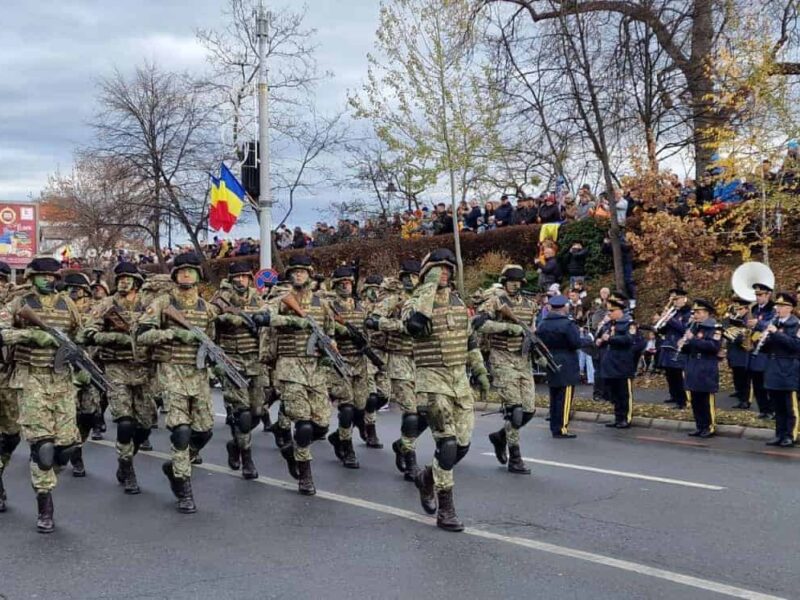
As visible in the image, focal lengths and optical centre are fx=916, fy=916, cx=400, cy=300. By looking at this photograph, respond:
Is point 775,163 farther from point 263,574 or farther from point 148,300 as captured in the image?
point 263,574

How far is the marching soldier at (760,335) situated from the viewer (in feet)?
40.5

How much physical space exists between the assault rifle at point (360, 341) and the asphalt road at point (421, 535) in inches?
43.2

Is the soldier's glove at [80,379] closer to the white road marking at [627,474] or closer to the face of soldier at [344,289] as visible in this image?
the face of soldier at [344,289]

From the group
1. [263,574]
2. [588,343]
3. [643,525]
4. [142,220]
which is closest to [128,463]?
[263,574]

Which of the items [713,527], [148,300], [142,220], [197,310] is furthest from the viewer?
[142,220]

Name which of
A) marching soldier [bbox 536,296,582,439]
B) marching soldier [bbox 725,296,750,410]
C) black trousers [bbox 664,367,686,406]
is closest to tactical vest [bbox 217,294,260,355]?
marching soldier [bbox 536,296,582,439]

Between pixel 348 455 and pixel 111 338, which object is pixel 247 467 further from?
pixel 111 338

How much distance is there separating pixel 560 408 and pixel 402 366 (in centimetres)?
280

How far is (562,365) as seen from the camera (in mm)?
11695

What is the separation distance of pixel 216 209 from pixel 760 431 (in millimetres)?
12575

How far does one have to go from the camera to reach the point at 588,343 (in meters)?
13.5

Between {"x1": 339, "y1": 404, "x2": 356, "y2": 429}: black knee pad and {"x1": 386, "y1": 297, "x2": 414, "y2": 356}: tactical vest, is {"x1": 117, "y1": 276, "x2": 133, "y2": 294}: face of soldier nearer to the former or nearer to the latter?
{"x1": 339, "y1": 404, "x2": 356, "y2": 429}: black knee pad

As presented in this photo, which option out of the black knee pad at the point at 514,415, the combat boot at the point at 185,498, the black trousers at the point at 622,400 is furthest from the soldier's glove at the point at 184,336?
the black trousers at the point at 622,400

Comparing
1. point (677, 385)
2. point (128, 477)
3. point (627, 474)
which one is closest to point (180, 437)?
point (128, 477)
